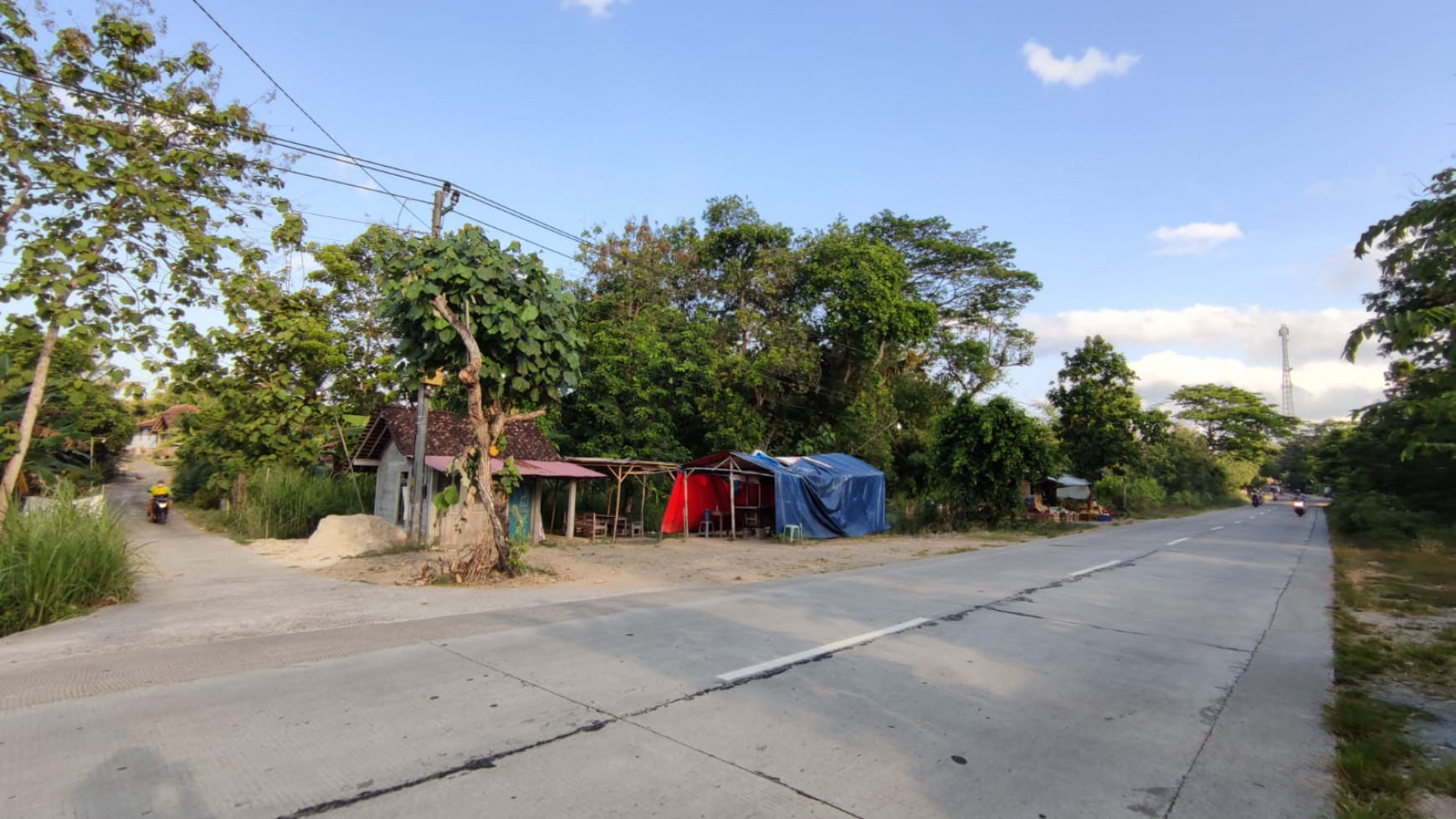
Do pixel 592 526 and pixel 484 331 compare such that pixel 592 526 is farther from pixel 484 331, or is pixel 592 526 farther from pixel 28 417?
pixel 28 417

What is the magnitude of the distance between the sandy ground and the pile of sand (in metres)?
0.25

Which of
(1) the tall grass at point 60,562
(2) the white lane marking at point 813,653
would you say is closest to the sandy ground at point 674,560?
(1) the tall grass at point 60,562

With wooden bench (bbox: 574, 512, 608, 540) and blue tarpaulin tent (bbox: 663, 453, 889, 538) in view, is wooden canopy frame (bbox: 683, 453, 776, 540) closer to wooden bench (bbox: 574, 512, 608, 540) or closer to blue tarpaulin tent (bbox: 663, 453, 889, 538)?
blue tarpaulin tent (bbox: 663, 453, 889, 538)

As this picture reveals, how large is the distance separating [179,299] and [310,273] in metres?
16.4

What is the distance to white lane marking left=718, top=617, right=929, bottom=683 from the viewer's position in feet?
→ 17.9

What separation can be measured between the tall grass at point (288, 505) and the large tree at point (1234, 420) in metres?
69.9

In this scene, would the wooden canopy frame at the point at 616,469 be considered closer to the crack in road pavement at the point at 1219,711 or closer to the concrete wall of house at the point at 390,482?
the concrete wall of house at the point at 390,482

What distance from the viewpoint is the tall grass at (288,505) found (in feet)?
62.0

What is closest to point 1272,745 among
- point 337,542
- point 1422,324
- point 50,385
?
point 1422,324

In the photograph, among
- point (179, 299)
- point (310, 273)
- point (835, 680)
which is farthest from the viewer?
point (310, 273)

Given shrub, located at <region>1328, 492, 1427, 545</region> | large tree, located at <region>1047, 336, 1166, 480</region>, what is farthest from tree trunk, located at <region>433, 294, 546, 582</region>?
large tree, located at <region>1047, 336, 1166, 480</region>

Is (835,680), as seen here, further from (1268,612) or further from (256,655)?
(1268,612)

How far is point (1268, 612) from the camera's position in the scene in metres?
9.27

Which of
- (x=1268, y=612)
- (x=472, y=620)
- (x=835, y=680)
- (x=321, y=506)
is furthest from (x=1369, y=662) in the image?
(x=321, y=506)
